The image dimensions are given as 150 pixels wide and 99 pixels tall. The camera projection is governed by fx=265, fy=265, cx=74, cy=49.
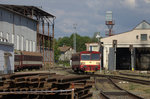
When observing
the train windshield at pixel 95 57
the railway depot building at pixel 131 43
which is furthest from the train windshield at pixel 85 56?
the railway depot building at pixel 131 43

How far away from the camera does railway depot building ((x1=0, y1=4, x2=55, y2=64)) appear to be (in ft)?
157

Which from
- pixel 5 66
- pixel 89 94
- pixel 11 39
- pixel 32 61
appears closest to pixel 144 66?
pixel 32 61

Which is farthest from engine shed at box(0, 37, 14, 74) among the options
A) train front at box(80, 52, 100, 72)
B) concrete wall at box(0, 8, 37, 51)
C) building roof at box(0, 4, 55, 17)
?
building roof at box(0, 4, 55, 17)

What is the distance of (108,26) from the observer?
9325 cm

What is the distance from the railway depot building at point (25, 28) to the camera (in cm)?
4794

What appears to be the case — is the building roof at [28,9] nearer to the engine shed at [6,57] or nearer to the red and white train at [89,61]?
the red and white train at [89,61]

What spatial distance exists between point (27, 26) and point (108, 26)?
137ft

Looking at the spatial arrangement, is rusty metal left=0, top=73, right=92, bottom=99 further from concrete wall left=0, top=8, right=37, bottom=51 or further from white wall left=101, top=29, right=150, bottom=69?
white wall left=101, top=29, right=150, bottom=69

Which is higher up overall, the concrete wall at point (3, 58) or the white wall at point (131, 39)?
the white wall at point (131, 39)

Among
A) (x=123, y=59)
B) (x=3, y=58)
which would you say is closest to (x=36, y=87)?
(x=3, y=58)

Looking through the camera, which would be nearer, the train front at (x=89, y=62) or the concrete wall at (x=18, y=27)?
the train front at (x=89, y=62)

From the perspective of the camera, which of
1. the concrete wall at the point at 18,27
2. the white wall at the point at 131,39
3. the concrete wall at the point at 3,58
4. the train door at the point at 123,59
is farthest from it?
the train door at the point at 123,59

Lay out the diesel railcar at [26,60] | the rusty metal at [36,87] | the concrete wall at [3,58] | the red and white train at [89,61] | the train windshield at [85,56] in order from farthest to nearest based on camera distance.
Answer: the diesel railcar at [26,60]
the train windshield at [85,56]
the red and white train at [89,61]
the concrete wall at [3,58]
the rusty metal at [36,87]

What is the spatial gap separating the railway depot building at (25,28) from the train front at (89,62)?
717 inches
